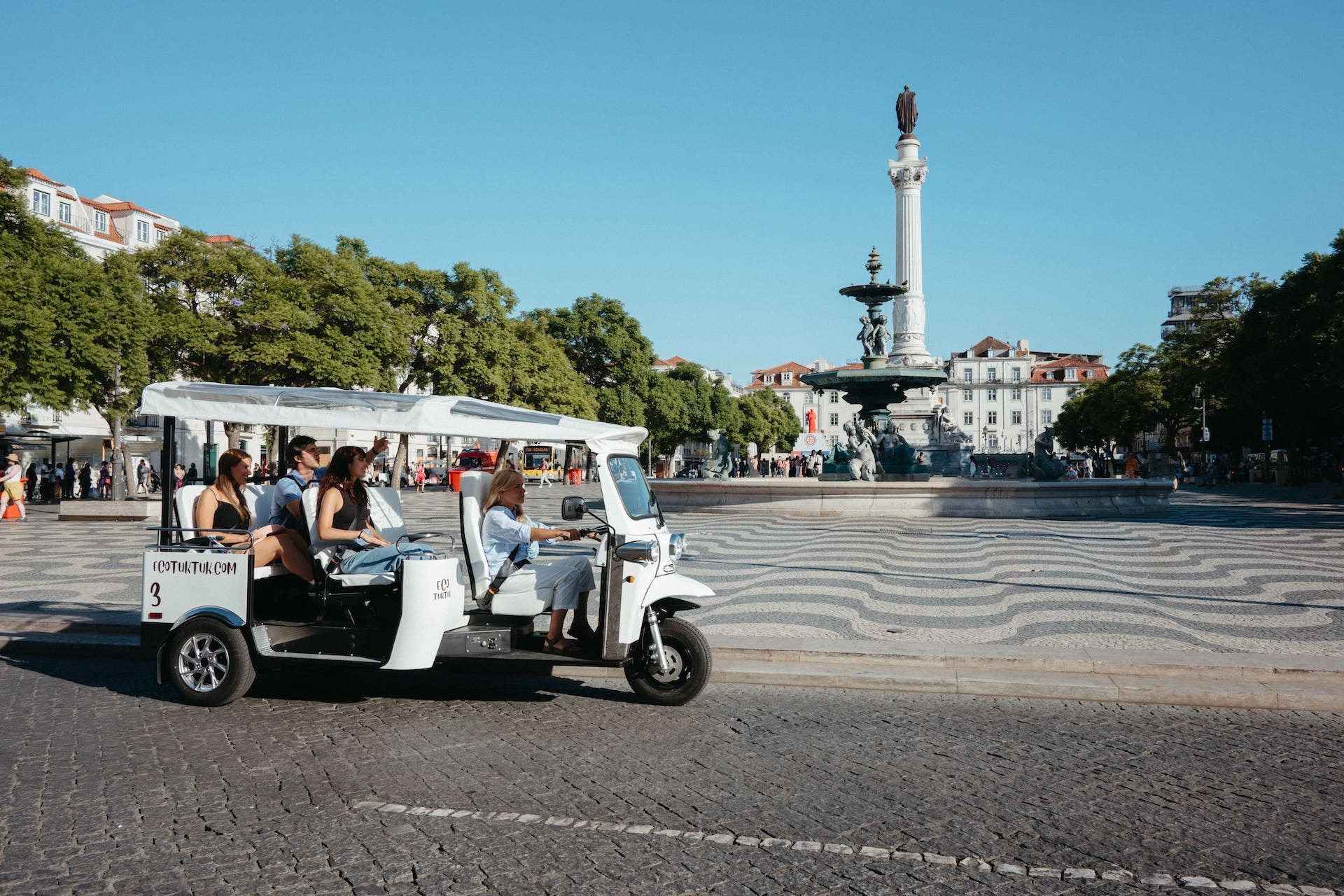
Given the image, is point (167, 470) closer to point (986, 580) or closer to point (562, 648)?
point (562, 648)

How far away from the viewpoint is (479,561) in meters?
6.75

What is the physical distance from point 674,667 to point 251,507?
3433mm

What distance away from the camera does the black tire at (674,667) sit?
6.52m

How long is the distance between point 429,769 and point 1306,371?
42311mm

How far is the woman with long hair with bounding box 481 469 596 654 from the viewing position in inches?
259

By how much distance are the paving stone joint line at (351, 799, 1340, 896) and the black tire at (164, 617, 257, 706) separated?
7.39 ft

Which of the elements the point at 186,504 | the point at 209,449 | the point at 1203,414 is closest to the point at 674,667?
the point at 186,504

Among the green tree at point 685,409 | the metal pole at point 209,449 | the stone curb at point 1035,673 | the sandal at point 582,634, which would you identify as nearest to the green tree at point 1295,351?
the stone curb at point 1035,673

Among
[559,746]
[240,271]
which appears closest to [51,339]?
[240,271]

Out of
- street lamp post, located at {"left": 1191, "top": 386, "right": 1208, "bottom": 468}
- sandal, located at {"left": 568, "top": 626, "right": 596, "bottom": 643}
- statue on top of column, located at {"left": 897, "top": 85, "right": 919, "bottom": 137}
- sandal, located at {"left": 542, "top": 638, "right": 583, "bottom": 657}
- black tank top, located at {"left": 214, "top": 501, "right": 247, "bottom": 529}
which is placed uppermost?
statue on top of column, located at {"left": 897, "top": 85, "right": 919, "bottom": 137}

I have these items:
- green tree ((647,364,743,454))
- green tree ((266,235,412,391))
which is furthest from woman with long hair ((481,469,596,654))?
green tree ((647,364,743,454))

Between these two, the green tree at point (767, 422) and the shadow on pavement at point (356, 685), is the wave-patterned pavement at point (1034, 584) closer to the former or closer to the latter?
the shadow on pavement at point (356, 685)

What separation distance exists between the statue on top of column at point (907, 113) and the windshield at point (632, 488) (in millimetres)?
57600

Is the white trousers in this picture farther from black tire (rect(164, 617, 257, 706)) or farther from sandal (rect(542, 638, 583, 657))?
black tire (rect(164, 617, 257, 706))
